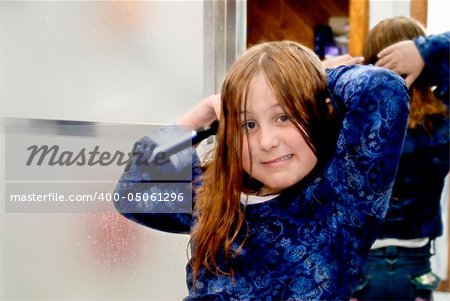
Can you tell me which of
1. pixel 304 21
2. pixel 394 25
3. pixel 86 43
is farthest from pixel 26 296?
pixel 304 21

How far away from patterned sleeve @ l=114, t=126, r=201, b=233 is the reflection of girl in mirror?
368 millimetres

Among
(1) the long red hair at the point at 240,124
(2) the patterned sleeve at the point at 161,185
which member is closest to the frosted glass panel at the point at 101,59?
(2) the patterned sleeve at the point at 161,185

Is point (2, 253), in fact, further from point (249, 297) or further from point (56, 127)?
point (249, 297)

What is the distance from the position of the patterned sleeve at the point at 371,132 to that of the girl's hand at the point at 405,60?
268mm

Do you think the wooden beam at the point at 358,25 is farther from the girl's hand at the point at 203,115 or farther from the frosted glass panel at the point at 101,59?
the girl's hand at the point at 203,115

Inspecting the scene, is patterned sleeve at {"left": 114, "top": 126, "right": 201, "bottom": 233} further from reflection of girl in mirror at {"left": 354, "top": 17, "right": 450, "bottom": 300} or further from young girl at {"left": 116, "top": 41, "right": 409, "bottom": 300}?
reflection of girl in mirror at {"left": 354, "top": 17, "right": 450, "bottom": 300}

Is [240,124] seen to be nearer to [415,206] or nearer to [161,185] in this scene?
[161,185]

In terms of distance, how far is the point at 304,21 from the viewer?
1.23 m

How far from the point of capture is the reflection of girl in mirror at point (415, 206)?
0.85m

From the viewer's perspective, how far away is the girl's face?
52 centimetres

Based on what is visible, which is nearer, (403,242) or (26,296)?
(26,296)

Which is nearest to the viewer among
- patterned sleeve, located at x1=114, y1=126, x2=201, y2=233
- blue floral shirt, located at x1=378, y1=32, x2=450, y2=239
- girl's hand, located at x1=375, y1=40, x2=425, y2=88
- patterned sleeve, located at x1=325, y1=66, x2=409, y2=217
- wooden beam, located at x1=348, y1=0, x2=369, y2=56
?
patterned sleeve, located at x1=325, y1=66, x2=409, y2=217

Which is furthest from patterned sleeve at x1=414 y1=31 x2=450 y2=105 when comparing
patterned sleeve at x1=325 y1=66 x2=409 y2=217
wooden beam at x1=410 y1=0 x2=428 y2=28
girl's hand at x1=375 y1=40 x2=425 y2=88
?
patterned sleeve at x1=325 y1=66 x2=409 y2=217

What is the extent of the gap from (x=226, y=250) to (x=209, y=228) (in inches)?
1.2
